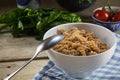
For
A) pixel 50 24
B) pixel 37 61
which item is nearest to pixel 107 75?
pixel 37 61

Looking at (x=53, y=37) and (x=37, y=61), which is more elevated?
(x=53, y=37)

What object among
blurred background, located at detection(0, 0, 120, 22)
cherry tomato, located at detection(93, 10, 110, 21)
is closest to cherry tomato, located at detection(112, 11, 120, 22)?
cherry tomato, located at detection(93, 10, 110, 21)

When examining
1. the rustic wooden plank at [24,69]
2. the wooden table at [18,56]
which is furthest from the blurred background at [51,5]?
the rustic wooden plank at [24,69]

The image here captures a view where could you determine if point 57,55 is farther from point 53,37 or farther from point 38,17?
point 38,17

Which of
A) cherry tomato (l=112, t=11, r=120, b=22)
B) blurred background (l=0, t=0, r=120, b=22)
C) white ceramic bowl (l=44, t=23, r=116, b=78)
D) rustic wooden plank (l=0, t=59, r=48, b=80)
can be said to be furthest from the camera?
blurred background (l=0, t=0, r=120, b=22)

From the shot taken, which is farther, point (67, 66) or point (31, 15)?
point (31, 15)

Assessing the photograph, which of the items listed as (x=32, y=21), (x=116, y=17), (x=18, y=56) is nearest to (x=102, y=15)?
(x=116, y=17)

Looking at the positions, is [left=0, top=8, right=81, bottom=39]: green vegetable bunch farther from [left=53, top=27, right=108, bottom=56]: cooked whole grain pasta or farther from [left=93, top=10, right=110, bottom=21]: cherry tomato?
[left=53, top=27, right=108, bottom=56]: cooked whole grain pasta
